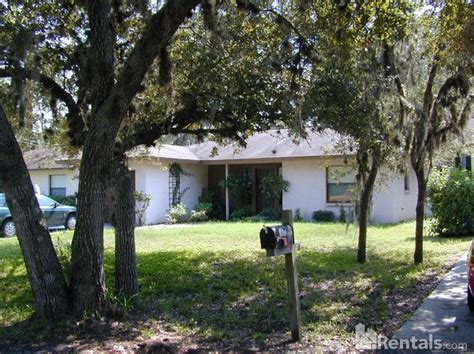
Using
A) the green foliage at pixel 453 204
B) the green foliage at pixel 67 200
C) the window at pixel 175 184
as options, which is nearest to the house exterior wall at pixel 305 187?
the window at pixel 175 184

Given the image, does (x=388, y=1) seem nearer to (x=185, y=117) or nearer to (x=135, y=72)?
(x=185, y=117)

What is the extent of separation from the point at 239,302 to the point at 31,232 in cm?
334

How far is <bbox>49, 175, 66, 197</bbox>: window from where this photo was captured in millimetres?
25609

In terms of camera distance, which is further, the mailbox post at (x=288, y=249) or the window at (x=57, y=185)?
the window at (x=57, y=185)

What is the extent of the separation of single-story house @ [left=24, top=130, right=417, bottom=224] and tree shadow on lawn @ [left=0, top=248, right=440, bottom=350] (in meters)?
9.55

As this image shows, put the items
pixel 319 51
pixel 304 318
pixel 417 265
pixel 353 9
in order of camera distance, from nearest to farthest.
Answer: pixel 304 318 → pixel 353 9 → pixel 319 51 → pixel 417 265

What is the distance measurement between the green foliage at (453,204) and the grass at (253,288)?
77 cm

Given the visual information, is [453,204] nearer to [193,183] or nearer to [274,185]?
[274,185]

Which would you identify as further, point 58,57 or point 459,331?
point 58,57

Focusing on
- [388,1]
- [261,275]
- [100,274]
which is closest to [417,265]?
[261,275]

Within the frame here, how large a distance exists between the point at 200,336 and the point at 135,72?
127 inches

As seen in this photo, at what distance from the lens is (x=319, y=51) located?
895 centimetres

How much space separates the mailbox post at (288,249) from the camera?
5.67 meters

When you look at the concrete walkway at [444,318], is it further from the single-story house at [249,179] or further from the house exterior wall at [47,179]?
the house exterior wall at [47,179]
